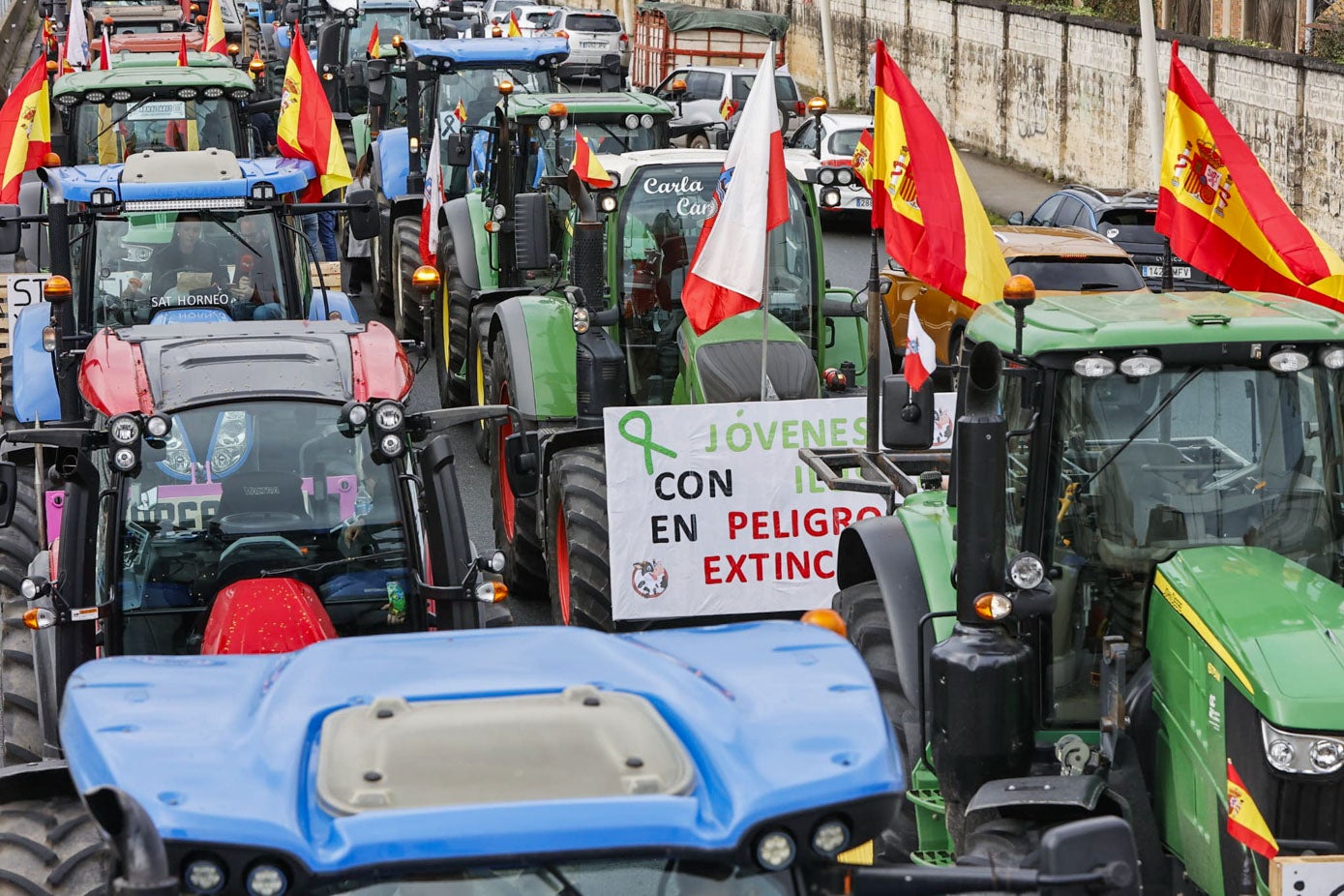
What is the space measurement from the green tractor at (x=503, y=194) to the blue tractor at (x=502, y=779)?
1038 cm

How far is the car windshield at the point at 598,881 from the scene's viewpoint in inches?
133

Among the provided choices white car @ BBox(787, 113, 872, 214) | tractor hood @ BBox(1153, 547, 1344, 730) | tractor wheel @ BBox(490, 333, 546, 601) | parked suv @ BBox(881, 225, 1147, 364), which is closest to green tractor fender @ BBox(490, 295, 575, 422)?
tractor wheel @ BBox(490, 333, 546, 601)

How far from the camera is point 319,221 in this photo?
17859mm

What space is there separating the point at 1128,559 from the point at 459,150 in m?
11.8

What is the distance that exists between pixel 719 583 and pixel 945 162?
7.67 ft

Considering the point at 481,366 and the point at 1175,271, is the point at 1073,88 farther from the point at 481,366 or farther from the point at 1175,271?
the point at 481,366

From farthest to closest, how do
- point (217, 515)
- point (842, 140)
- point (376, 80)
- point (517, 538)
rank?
point (842, 140)
point (376, 80)
point (517, 538)
point (217, 515)

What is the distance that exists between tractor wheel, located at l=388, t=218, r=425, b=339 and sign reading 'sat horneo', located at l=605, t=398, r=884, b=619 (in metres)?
8.83

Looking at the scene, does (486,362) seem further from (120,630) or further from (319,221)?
(120,630)

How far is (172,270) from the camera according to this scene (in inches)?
456

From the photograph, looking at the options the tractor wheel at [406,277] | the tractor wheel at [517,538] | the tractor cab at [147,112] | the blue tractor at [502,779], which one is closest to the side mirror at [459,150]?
the tractor wheel at [406,277]

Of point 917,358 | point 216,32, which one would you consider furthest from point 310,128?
point 216,32

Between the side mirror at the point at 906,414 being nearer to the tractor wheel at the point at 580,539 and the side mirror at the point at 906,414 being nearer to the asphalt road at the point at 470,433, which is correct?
the tractor wheel at the point at 580,539

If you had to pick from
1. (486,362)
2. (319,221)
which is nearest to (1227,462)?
(486,362)
